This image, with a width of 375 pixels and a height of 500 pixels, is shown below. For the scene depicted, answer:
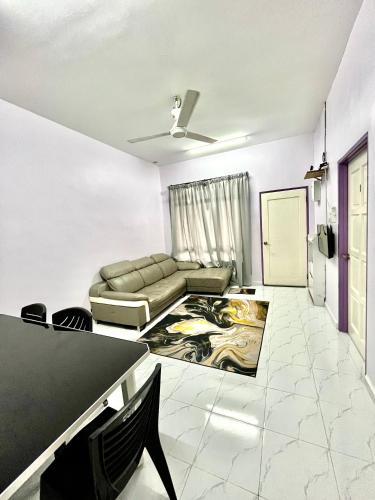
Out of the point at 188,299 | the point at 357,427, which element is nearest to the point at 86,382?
the point at 357,427

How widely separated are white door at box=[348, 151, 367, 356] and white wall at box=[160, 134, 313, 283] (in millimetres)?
2098

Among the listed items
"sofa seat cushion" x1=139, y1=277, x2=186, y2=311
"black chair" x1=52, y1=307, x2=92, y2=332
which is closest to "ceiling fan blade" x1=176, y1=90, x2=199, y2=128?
"black chair" x1=52, y1=307, x2=92, y2=332

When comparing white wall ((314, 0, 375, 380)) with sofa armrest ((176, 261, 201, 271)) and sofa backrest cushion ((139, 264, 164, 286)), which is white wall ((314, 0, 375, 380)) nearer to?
sofa armrest ((176, 261, 201, 271))

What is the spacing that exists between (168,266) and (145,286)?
949 millimetres

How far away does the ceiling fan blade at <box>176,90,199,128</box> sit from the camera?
6.87ft

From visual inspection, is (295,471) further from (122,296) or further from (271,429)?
(122,296)

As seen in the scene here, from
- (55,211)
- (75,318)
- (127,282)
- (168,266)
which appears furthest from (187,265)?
(75,318)

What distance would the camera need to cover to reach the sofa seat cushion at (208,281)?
169 inches

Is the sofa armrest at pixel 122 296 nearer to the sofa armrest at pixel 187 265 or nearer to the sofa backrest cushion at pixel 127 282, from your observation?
the sofa backrest cushion at pixel 127 282

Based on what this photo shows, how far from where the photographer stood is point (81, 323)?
1.81 metres

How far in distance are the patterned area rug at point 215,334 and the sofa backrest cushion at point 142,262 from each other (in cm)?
111

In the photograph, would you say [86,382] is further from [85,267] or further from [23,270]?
[85,267]

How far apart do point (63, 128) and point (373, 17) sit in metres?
3.50

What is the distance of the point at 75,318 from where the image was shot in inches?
72.2
